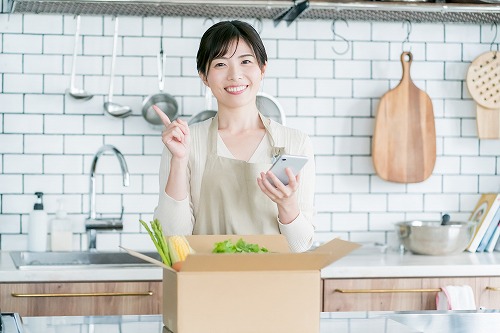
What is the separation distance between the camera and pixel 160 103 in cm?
402

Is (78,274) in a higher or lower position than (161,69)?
lower

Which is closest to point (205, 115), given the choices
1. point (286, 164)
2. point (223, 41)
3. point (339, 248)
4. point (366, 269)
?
point (366, 269)

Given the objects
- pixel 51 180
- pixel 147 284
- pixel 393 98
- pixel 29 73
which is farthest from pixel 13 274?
pixel 393 98

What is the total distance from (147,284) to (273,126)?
1082 millimetres

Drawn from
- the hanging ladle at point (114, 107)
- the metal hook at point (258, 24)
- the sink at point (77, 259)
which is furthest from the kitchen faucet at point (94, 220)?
the metal hook at point (258, 24)

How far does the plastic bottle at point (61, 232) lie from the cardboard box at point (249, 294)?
219 cm

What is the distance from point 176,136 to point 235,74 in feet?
1.09

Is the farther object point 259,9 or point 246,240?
point 259,9

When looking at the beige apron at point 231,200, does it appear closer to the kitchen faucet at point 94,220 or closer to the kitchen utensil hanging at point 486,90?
the kitchen faucet at point 94,220

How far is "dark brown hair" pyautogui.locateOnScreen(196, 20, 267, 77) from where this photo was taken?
2.49 m

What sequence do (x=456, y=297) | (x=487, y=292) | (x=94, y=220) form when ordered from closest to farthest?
1. (x=456, y=297)
2. (x=487, y=292)
3. (x=94, y=220)

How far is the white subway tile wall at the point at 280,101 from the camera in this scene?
3.95 m

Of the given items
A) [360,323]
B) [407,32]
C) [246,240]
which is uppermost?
[407,32]

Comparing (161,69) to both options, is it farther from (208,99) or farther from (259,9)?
(259,9)
